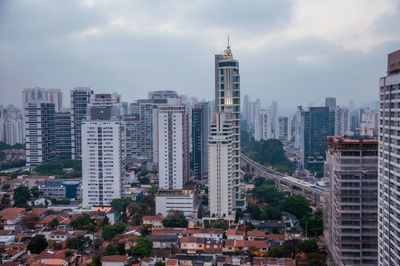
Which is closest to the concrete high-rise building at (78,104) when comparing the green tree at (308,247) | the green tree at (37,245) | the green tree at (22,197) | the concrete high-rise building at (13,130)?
the green tree at (22,197)

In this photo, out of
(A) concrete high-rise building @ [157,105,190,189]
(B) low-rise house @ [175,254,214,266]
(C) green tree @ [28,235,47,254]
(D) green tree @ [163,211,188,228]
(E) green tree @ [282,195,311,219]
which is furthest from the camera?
(A) concrete high-rise building @ [157,105,190,189]

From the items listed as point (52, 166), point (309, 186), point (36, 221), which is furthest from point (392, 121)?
point (52, 166)

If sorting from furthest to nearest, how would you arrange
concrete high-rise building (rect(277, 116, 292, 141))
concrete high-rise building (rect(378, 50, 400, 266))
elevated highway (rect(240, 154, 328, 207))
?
concrete high-rise building (rect(277, 116, 292, 141)) → elevated highway (rect(240, 154, 328, 207)) → concrete high-rise building (rect(378, 50, 400, 266))

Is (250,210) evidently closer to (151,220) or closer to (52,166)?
(151,220)

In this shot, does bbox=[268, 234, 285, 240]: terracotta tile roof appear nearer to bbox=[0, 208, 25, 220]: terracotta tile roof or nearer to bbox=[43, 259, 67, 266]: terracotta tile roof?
bbox=[43, 259, 67, 266]: terracotta tile roof

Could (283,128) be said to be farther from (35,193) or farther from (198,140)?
(35,193)

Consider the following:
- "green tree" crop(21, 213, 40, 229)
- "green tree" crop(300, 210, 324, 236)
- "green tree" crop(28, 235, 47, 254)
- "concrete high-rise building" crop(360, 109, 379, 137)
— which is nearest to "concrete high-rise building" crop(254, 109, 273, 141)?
"concrete high-rise building" crop(360, 109, 379, 137)
